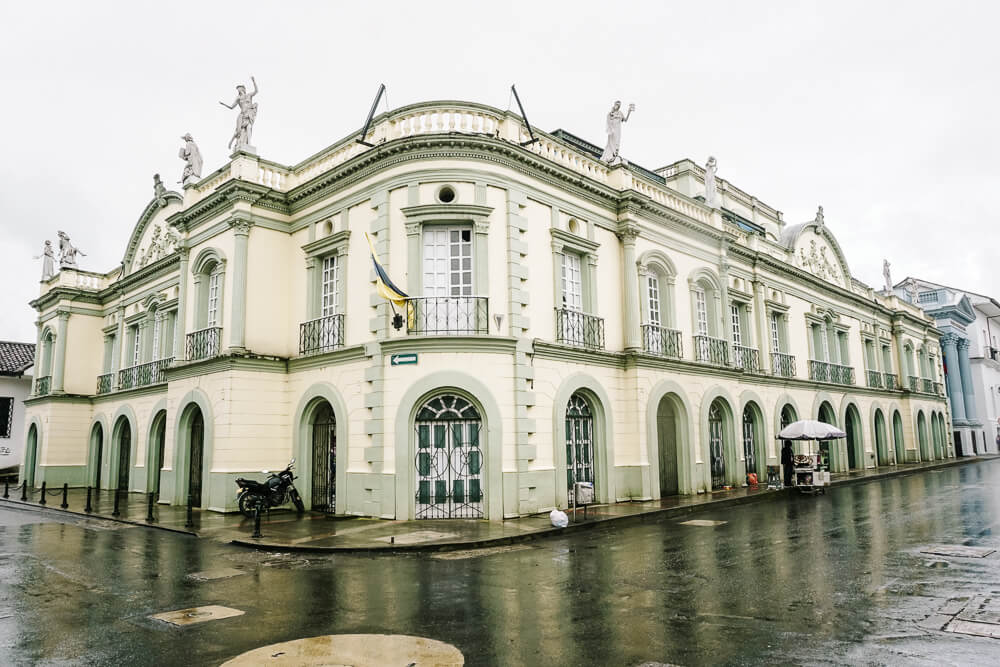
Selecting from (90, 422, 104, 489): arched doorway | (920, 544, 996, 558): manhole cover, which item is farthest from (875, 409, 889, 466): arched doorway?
(90, 422, 104, 489): arched doorway

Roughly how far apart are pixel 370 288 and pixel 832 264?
25.1 m

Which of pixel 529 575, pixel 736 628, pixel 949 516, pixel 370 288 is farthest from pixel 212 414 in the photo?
pixel 949 516

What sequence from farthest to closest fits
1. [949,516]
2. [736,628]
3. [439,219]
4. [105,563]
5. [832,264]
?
[832,264], [439,219], [949,516], [105,563], [736,628]

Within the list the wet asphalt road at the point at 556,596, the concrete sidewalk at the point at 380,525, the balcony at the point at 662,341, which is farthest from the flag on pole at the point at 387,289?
the balcony at the point at 662,341

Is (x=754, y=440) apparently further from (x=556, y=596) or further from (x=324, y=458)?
(x=556, y=596)

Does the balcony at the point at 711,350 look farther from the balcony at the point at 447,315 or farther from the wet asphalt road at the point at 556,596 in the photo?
the balcony at the point at 447,315

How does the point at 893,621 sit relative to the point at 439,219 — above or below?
below

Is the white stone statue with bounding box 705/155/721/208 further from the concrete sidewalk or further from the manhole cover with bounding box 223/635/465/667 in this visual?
the manhole cover with bounding box 223/635/465/667

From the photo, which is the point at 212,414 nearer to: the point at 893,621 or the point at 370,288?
the point at 370,288

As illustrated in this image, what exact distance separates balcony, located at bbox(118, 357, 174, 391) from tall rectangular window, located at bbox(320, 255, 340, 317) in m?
7.82

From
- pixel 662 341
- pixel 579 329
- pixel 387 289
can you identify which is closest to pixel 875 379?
pixel 662 341

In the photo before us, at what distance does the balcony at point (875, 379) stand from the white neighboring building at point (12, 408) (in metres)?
43.4

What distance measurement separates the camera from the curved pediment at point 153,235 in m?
25.3

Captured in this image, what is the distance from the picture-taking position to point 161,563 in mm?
10938
